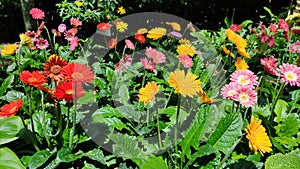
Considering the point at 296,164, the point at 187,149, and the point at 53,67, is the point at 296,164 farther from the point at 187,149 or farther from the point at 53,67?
the point at 53,67

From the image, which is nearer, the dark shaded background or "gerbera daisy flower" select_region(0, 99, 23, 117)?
"gerbera daisy flower" select_region(0, 99, 23, 117)

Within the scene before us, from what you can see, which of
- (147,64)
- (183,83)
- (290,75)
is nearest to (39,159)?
(183,83)

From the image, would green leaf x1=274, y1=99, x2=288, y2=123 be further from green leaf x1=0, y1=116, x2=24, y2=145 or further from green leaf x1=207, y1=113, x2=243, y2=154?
green leaf x1=0, y1=116, x2=24, y2=145

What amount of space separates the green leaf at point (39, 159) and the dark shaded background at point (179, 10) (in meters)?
3.33

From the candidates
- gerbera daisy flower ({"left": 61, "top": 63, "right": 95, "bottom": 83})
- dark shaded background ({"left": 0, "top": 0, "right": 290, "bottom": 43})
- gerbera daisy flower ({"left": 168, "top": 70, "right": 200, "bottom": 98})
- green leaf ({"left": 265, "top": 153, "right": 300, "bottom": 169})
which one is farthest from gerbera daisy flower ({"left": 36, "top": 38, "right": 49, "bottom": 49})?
dark shaded background ({"left": 0, "top": 0, "right": 290, "bottom": 43})

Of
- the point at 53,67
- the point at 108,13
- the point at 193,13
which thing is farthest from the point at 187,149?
the point at 193,13

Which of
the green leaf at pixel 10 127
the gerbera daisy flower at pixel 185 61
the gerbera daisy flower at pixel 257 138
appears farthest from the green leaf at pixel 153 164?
the gerbera daisy flower at pixel 185 61

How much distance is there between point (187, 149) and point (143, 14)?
353cm

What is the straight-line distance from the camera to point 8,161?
1490 millimetres

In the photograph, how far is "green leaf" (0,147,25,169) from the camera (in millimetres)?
1471

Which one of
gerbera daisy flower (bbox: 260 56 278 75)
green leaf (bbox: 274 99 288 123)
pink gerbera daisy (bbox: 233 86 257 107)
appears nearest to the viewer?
pink gerbera daisy (bbox: 233 86 257 107)

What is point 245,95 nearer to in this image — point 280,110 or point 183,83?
point 183,83

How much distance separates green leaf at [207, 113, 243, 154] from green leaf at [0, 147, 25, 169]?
2.92ft

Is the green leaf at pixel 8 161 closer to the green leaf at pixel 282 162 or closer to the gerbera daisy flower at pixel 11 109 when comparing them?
the gerbera daisy flower at pixel 11 109
